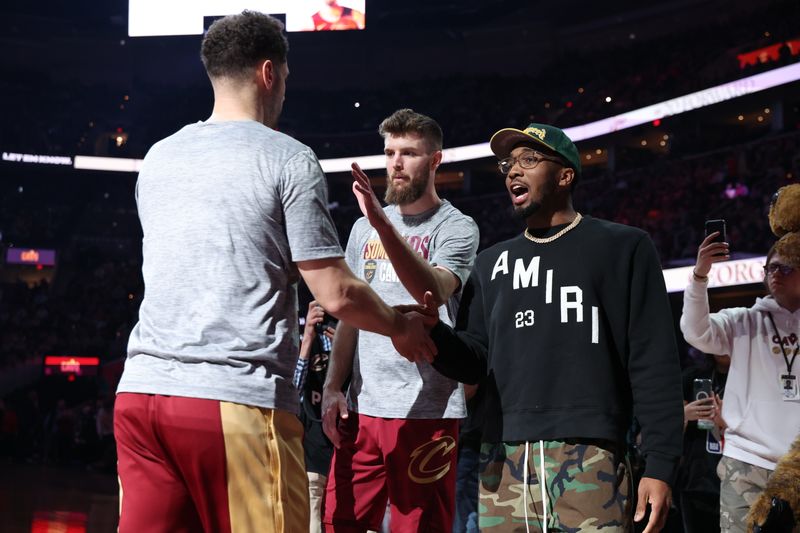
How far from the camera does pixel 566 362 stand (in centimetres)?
293

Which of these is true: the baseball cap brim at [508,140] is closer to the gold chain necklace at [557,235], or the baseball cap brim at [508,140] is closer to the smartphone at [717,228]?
the gold chain necklace at [557,235]

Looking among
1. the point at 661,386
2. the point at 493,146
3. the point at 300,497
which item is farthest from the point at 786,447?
the point at 300,497

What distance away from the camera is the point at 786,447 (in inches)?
160

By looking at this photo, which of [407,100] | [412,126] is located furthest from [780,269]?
[407,100]

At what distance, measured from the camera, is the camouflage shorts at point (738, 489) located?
415 centimetres

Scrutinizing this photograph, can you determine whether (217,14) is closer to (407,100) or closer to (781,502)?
(407,100)

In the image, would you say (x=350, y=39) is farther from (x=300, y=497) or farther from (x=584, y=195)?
(x=300, y=497)

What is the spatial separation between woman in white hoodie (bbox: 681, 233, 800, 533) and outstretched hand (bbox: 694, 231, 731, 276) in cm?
1

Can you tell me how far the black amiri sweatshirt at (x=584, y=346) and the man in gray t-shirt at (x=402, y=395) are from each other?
36cm

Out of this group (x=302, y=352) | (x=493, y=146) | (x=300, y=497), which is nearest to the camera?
(x=300, y=497)

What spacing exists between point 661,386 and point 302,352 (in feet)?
11.5

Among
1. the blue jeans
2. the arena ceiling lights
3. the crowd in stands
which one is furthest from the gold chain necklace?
the crowd in stands

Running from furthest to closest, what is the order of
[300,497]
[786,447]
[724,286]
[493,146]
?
[724,286] → [786,447] → [493,146] → [300,497]

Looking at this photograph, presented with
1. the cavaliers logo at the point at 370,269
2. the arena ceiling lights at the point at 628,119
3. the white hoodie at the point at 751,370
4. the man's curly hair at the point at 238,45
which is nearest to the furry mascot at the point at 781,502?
the white hoodie at the point at 751,370
